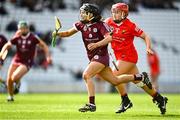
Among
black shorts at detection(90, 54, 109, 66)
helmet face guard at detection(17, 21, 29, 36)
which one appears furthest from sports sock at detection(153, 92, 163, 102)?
helmet face guard at detection(17, 21, 29, 36)

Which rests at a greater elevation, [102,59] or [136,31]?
[136,31]

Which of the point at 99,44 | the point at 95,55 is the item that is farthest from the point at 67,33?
the point at 99,44

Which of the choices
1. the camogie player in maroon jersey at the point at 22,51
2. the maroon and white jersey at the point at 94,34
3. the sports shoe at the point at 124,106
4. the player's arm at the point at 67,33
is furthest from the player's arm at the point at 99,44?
the camogie player in maroon jersey at the point at 22,51

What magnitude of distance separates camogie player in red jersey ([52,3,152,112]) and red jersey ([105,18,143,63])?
26.8 inches

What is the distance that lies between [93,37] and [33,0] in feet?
61.3

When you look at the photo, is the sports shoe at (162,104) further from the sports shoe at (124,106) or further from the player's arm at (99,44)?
the player's arm at (99,44)

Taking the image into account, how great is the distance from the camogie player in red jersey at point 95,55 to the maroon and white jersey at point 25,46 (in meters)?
5.77

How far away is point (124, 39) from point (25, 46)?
575 cm

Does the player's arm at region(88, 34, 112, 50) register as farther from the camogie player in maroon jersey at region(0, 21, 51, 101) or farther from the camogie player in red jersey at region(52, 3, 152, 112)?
the camogie player in maroon jersey at region(0, 21, 51, 101)

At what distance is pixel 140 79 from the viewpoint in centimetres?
1300

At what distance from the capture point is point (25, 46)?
19031 mm

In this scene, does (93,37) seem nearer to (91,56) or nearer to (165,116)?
(91,56)

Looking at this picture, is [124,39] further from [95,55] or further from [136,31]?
[95,55]

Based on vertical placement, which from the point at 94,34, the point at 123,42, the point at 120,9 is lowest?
the point at 123,42
